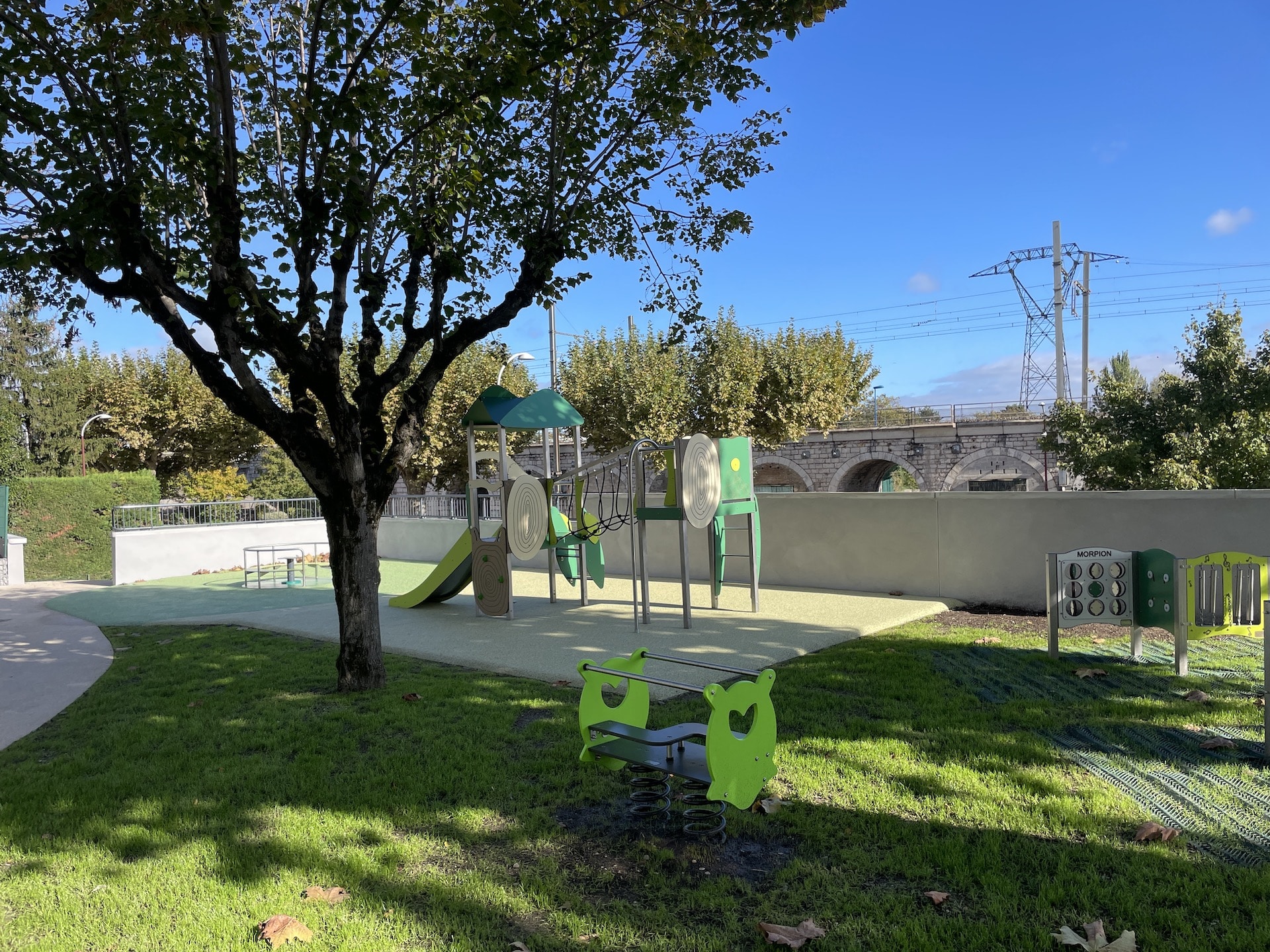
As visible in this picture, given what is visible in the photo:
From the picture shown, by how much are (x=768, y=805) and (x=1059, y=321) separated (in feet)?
125

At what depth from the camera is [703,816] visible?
3775mm

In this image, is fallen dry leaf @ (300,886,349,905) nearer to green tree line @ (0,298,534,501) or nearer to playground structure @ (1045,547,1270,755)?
playground structure @ (1045,547,1270,755)

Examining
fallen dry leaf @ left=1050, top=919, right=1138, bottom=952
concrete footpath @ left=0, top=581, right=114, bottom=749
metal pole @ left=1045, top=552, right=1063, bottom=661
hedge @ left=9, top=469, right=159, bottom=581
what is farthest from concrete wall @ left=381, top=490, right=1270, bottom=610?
hedge @ left=9, top=469, right=159, bottom=581

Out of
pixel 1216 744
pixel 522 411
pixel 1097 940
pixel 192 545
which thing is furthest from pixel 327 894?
pixel 192 545

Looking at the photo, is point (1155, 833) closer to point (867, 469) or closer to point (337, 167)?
point (337, 167)

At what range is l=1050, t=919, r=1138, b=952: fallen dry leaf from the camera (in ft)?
8.73

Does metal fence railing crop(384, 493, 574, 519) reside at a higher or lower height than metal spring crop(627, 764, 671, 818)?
higher

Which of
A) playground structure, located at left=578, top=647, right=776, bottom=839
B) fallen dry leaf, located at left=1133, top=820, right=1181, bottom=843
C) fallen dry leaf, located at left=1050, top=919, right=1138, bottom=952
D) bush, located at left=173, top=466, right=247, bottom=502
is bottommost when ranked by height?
fallen dry leaf, located at left=1050, top=919, right=1138, bottom=952

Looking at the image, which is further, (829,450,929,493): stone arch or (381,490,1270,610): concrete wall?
(829,450,929,493): stone arch

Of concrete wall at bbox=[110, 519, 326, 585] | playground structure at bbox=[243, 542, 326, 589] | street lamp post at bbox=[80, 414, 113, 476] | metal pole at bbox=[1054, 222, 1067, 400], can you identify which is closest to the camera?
playground structure at bbox=[243, 542, 326, 589]

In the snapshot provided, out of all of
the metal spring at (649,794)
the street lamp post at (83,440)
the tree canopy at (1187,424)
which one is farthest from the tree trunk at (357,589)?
the street lamp post at (83,440)

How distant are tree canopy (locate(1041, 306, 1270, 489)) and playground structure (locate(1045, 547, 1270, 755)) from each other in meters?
10.8

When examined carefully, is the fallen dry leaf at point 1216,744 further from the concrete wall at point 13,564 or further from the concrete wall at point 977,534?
the concrete wall at point 13,564

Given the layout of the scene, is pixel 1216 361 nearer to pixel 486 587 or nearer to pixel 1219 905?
pixel 486 587
